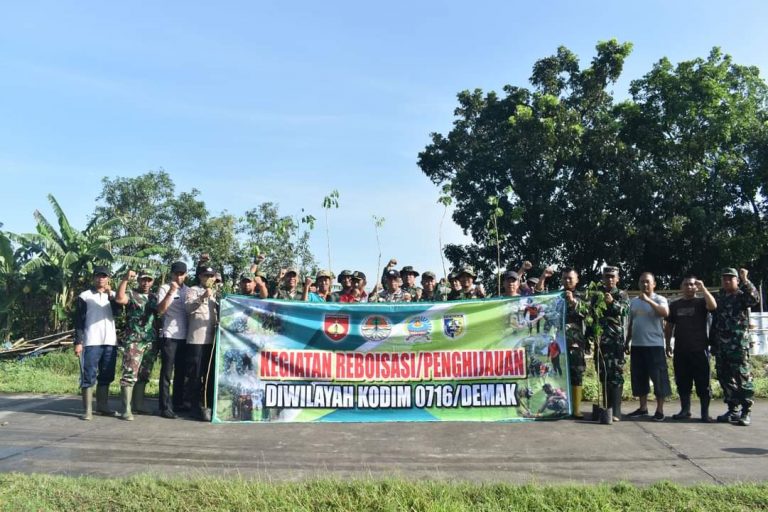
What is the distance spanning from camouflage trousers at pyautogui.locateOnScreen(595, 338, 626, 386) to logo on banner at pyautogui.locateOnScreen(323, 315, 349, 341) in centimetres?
300

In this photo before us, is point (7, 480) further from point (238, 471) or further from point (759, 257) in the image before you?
point (759, 257)

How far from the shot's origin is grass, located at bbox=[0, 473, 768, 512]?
4047 millimetres

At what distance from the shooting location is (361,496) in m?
4.18

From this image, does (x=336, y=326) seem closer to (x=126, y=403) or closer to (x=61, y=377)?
(x=126, y=403)

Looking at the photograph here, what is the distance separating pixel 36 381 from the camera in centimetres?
989

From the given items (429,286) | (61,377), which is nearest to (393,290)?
(429,286)

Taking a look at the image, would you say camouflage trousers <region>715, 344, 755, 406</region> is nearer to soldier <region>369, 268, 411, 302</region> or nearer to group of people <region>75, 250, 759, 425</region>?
group of people <region>75, 250, 759, 425</region>

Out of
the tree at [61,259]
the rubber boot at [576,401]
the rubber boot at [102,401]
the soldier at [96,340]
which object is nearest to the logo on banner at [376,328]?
the rubber boot at [576,401]

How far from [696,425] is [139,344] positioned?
6.61m

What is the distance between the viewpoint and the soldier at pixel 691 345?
697cm

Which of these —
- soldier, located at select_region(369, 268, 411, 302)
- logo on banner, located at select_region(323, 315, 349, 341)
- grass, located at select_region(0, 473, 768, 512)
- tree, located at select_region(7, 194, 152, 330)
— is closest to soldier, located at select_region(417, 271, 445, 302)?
soldier, located at select_region(369, 268, 411, 302)

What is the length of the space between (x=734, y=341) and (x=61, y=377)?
10.8m

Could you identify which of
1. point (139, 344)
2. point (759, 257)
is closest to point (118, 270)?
point (139, 344)

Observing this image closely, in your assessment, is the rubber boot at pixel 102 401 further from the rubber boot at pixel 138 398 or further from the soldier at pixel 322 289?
the soldier at pixel 322 289
